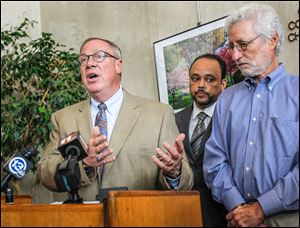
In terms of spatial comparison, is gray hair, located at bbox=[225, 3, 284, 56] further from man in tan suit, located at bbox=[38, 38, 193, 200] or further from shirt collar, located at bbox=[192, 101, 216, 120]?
shirt collar, located at bbox=[192, 101, 216, 120]

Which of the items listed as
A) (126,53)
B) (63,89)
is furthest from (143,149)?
(126,53)

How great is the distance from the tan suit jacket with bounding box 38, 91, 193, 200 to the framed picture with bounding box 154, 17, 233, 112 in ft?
5.03

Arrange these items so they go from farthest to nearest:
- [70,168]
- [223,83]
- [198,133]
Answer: [223,83]
[198,133]
[70,168]

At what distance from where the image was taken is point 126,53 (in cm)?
482

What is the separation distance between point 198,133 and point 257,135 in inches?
27.4

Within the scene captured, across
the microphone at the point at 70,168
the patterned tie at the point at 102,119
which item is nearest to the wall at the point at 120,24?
the patterned tie at the point at 102,119

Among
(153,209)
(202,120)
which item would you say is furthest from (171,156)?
(202,120)

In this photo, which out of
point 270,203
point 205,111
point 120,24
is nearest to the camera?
point 270,203

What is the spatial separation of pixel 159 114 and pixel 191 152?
307mm

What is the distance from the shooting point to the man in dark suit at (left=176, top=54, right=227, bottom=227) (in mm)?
2338

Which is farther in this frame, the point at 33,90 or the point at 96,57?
the point at 33,90

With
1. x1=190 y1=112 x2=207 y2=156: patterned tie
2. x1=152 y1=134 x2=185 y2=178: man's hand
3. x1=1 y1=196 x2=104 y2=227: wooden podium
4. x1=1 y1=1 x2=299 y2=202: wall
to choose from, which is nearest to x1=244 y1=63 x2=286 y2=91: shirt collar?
x1=152 y1=134 x2=185 y2=178: man's hand

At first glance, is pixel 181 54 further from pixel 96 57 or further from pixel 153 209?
pixel 153 209

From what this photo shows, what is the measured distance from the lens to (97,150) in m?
1.75
